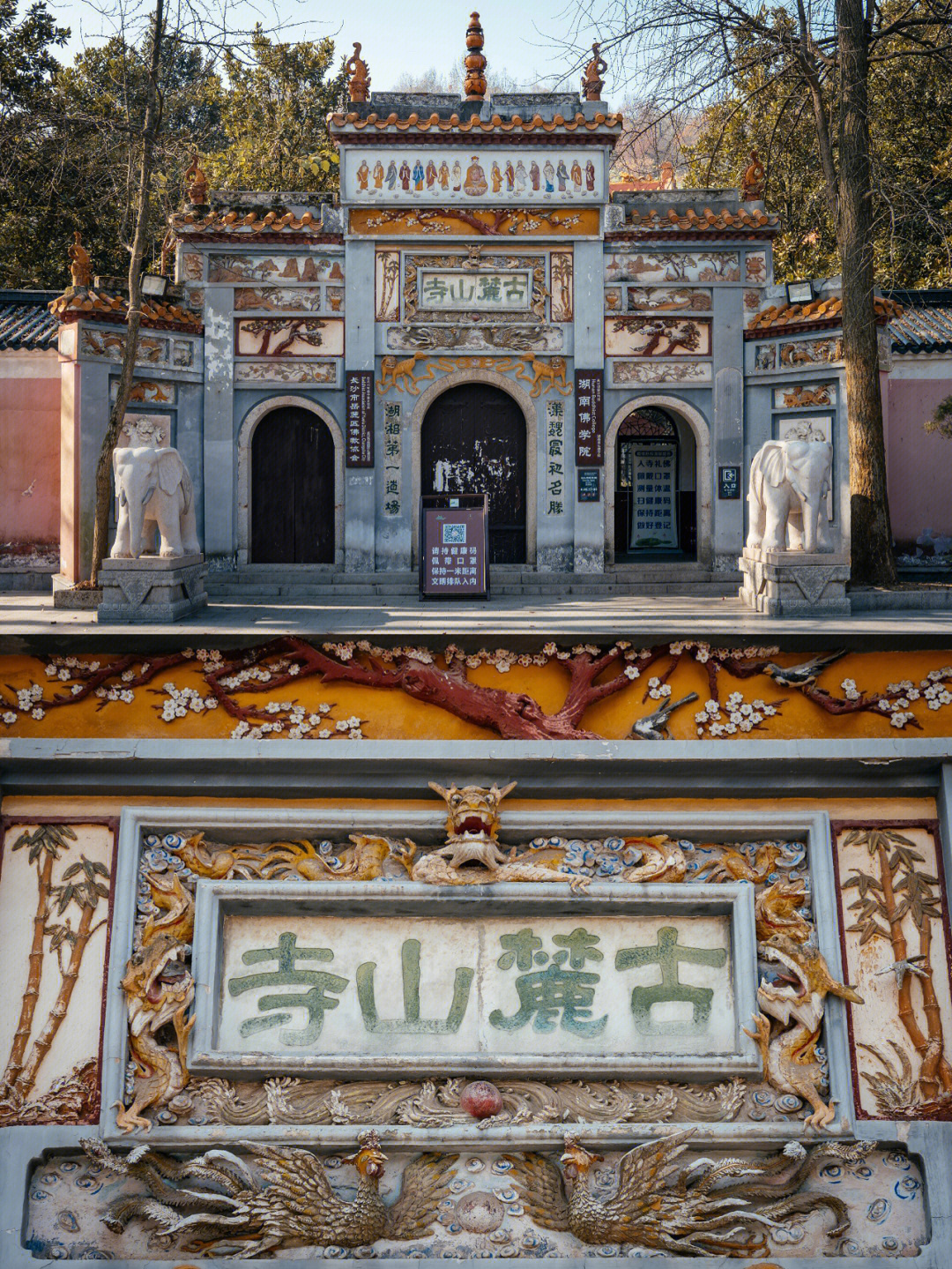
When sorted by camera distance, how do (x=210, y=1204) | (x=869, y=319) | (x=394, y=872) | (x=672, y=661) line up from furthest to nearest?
(x=869, y=319), (x=672, y=661), (x=394, y=872), (x=210, y=1204)

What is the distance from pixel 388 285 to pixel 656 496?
4208 millimetres

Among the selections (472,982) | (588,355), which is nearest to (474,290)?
(588,355)

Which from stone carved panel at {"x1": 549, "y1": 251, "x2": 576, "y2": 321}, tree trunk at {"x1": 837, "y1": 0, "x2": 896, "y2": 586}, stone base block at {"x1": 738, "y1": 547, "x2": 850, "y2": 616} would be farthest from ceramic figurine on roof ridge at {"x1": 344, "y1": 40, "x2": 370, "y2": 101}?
Result: stone base block at {"x1": 738, "y1": 547, "x2": 850, "y2": 616}

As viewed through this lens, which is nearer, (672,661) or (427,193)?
(672,661)

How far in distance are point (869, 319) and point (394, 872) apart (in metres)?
8.42

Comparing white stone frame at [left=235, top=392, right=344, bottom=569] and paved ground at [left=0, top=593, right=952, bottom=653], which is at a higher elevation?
white stone frame at [left=235, top=392, right=344, bottom=569]

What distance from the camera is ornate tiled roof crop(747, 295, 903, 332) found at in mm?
12523

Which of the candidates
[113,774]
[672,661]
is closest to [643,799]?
[672,661]

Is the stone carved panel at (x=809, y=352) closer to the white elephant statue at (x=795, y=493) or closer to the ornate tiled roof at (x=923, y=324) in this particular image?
A: the ornate tiled roof at (x=923, y=324)

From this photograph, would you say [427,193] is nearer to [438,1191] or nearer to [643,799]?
[643,799]

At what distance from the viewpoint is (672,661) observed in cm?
589

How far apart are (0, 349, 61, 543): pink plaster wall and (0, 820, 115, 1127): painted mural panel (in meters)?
9.21

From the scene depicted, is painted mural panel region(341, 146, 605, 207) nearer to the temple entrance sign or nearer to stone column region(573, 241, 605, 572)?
stone column region(573, 241, 605, 572)

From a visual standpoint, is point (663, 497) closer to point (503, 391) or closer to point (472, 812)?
point (503, 391)
